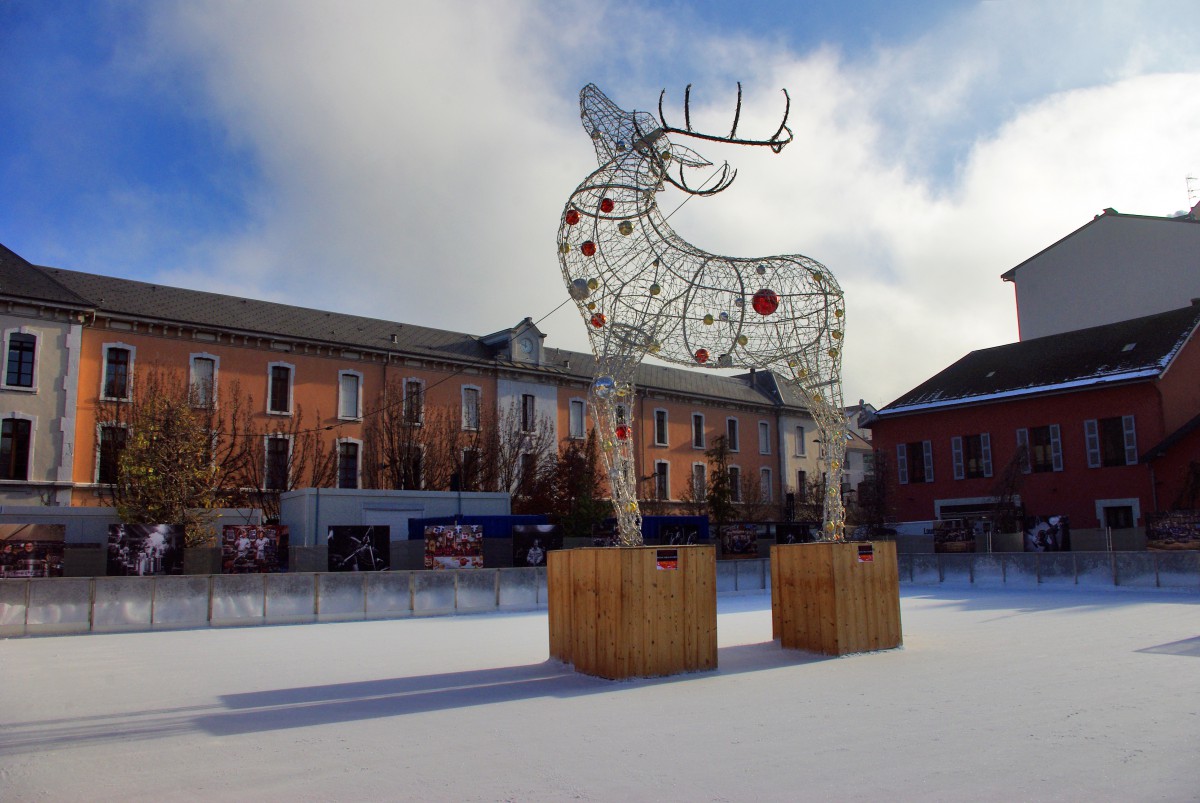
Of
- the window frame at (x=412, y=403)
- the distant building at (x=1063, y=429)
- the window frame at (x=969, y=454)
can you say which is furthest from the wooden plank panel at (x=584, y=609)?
the window frame at (x=969, y=454)

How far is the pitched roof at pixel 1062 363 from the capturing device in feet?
117

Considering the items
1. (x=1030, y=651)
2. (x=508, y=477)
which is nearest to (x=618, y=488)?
(x=1030, y=651)

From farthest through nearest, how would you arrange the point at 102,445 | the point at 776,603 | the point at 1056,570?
1. the point at 102,445
2. the point at 1056,570
3. the point at 776,603

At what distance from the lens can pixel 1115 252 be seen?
1681 inches

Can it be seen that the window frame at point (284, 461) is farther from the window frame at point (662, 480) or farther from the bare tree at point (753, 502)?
the bare tree at point (753, 502)

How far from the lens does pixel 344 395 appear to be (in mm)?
40281

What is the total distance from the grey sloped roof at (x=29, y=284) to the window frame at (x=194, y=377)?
13.9 ft

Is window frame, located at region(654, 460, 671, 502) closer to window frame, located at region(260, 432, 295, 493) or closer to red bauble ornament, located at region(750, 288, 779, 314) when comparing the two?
window frame, located at region(260, 432, 295, 493)

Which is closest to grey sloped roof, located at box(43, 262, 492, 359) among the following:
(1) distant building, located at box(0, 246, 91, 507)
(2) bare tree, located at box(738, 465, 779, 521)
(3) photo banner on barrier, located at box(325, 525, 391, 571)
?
(1) distant building, located at box(0, 246, 91, 507)

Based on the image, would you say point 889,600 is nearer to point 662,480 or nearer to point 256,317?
point 256,317

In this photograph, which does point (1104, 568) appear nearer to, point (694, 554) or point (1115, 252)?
point (694, 554)

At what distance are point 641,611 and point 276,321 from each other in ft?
107

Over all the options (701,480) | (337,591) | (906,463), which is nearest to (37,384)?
(337,591)

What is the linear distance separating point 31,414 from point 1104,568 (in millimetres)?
35420
